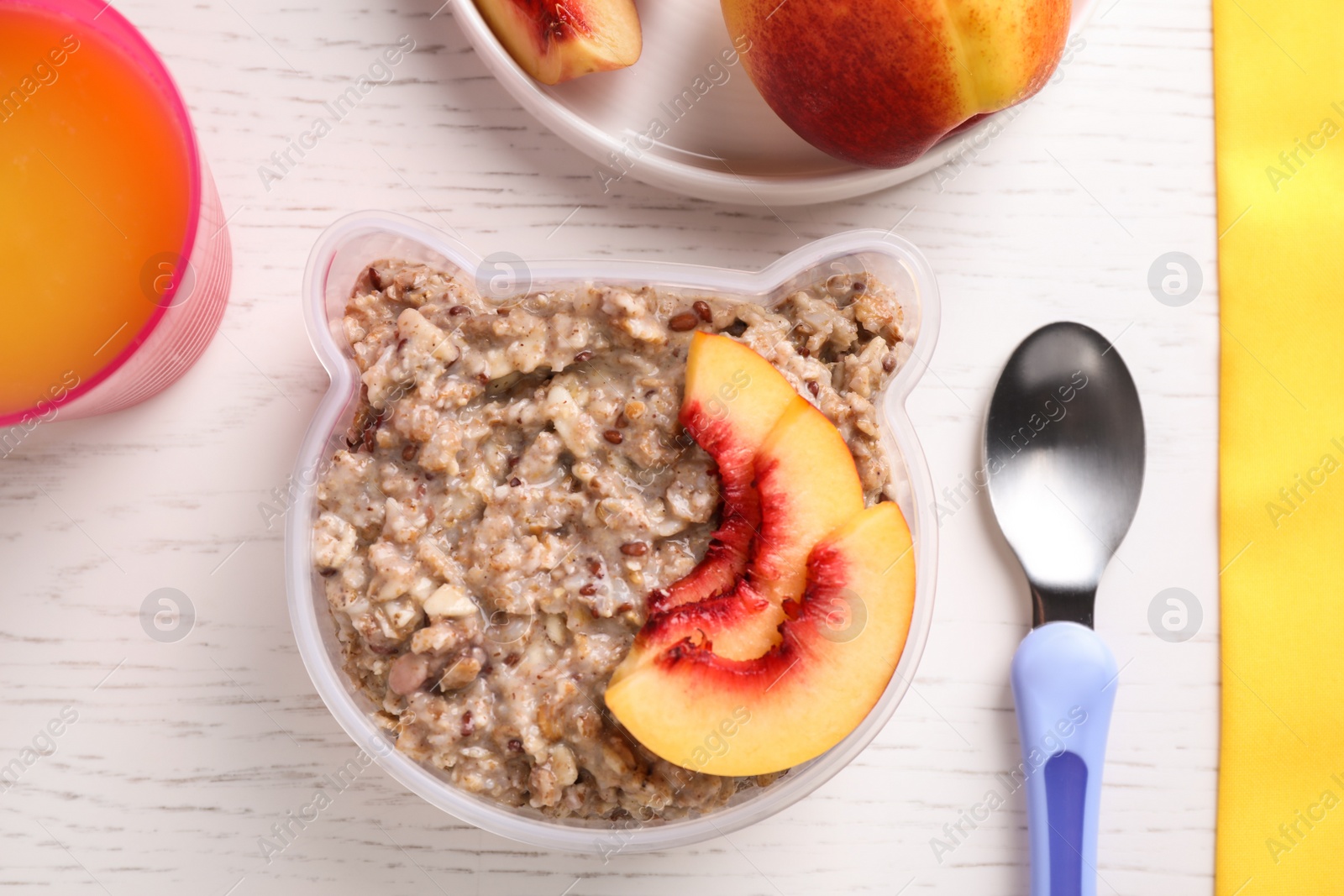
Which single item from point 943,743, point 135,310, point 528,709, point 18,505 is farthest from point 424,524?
point 943,743

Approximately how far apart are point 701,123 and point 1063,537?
71 cm

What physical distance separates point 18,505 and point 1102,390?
140 cm

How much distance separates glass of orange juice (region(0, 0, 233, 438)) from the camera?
1.07 meters

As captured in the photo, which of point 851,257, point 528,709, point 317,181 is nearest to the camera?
point 528,709

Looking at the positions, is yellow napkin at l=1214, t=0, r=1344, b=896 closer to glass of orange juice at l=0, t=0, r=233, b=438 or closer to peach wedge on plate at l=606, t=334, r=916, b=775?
peach wedge on plate at l=606, t=334, r=916, b=775

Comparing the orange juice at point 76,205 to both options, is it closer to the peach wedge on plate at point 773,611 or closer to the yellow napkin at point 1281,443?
the peach wedge on plate at point 773,611

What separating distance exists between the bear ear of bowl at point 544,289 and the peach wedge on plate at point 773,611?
129mm

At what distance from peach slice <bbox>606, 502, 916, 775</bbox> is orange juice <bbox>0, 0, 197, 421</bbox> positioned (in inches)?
26.3

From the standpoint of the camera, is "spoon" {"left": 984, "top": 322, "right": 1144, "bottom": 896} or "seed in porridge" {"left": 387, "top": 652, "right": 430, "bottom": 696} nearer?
"seed in porridge" {"left": 387, "top": 652, "right": 430, "bottom": 696}

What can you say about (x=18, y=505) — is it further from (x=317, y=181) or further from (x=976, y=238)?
(x=976, y=238)

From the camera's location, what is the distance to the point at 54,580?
127 cm

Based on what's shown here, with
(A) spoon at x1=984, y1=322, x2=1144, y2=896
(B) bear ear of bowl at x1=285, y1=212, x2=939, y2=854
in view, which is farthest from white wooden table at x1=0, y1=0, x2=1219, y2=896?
(B) bear ear of bowl at x1=285, y1=212, x2=939, y2=854

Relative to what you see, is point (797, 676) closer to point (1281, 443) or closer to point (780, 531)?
point (780, 531)

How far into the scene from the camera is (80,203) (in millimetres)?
1080
